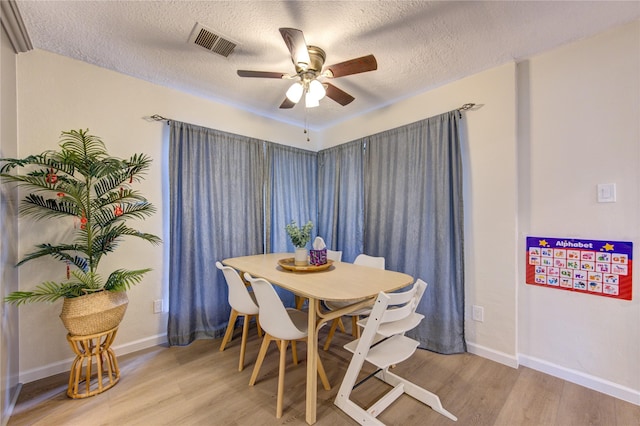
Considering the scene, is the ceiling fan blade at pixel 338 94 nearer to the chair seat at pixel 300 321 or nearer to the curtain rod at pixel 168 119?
the curtain rod at pixel 168 119

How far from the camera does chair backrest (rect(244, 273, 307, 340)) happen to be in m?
1.57

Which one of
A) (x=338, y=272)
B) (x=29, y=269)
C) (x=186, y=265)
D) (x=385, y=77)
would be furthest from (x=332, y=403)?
(x=385, y=77)

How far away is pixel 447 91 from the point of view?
253 centimetres

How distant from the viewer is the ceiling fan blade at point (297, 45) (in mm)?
1446

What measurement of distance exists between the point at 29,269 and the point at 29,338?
0.51 m

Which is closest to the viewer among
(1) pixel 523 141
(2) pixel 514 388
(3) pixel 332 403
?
(3) pixel 332 403

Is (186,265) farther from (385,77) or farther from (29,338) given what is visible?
(385,77)

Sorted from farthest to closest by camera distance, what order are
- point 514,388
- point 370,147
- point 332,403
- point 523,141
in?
point 370,147, point 523,141, point 514,388, point 332,403

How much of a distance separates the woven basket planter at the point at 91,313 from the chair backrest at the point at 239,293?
73 centimetres

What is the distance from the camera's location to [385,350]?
1592 mm

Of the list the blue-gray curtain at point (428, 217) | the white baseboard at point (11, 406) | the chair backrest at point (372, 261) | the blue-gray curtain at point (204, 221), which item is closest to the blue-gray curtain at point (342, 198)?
the blue-gray curtain at point (428, 217)

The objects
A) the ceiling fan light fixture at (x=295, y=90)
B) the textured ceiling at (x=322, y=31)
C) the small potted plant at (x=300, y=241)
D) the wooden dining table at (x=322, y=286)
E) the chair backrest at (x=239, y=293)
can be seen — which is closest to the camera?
the wooden dining table at (x=322, y=286)

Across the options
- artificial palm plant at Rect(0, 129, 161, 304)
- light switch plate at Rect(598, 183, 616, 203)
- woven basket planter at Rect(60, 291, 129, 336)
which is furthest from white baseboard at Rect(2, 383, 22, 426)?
light switch plate at Rect(598, 183, 616, 203)

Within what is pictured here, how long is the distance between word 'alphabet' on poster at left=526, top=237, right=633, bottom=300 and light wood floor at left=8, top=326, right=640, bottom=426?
0.72 metres
